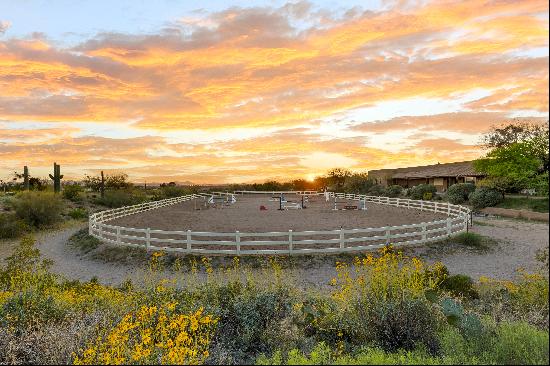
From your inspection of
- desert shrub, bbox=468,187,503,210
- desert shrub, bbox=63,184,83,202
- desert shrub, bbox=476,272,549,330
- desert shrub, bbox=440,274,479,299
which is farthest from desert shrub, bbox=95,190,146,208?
desert shrub, bbox=476,272,549,330

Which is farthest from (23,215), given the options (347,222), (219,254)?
(347,222)

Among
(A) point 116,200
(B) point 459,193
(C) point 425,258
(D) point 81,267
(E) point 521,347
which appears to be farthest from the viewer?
(A) point 116,200

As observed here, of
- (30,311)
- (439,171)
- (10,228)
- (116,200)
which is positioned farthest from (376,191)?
(30,311)

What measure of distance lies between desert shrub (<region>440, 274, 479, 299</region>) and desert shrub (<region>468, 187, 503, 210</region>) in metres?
33.5

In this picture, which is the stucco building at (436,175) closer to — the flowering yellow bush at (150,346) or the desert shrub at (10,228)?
the desert shrub at (10,228)

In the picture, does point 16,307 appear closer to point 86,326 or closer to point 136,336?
point 86,326

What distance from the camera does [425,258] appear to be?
17.1 m

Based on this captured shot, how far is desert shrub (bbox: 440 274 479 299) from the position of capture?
10.6 m

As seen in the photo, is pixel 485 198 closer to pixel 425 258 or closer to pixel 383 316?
pixel 425 258

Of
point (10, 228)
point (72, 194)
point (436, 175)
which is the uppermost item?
point (436, 175)

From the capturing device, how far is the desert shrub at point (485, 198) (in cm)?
4116

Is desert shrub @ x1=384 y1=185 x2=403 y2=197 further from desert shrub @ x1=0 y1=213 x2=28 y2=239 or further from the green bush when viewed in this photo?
the green bush

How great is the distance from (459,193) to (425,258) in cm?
3175

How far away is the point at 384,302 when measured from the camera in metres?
7.00
